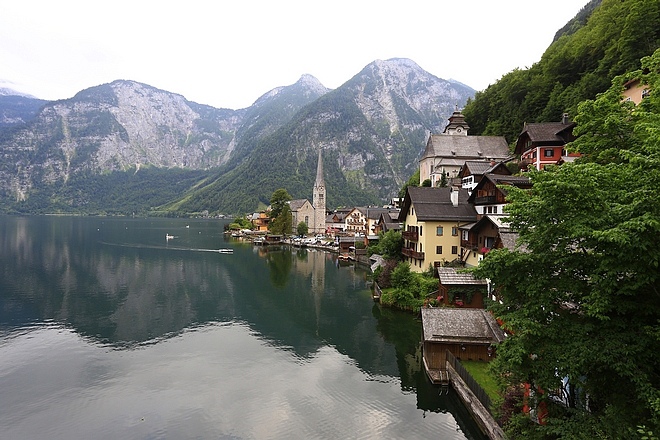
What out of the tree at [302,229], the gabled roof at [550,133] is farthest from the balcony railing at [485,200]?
the tree at [302,229]

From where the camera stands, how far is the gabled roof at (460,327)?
21.4 meters

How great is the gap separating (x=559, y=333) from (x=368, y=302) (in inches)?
1257

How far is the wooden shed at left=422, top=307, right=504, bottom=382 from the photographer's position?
70.1 feet

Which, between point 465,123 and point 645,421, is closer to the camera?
point 645,421

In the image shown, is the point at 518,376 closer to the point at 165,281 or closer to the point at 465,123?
the point at 165,281

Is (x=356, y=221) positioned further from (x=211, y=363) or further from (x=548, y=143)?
(x=211, y=363)

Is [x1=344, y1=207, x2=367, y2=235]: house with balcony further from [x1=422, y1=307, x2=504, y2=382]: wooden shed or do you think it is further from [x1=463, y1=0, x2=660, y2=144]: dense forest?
[x1=422, y1=307, x2=504, y2=382]: wooden shed

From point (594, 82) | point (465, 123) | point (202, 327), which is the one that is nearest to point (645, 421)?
point (202, 327)

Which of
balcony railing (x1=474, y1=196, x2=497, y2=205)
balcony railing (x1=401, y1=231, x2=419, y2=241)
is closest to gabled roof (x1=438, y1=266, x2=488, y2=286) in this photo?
balcony railing (x1=474, y1=196, x2=497, y2=205)

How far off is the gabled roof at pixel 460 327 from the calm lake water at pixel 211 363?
10.2ft

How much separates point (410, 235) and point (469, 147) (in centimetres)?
3160

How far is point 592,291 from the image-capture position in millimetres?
9594

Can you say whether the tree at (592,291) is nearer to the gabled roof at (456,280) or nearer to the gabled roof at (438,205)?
the gabled roof at (456,280)

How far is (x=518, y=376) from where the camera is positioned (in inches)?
429
